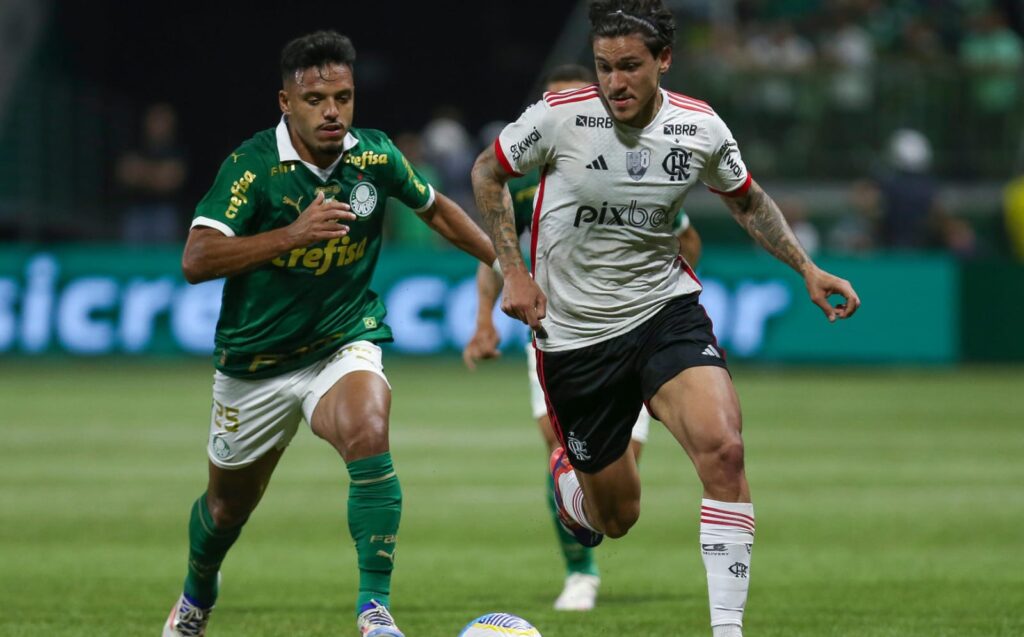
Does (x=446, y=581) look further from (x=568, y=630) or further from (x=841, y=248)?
(x=841, y=248)

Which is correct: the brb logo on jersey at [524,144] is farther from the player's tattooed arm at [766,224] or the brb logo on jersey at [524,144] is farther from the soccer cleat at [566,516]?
the soccer cleat at [566,516]

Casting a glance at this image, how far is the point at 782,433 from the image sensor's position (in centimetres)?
1627

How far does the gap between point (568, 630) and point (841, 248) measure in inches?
674

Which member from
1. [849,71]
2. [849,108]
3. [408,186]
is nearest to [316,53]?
[408,186]

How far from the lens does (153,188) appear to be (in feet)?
77.3

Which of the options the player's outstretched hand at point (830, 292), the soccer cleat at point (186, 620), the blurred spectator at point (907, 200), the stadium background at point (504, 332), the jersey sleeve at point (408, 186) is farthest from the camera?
the blurred spectator at point (907, 200)

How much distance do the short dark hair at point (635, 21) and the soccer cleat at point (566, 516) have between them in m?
2.10

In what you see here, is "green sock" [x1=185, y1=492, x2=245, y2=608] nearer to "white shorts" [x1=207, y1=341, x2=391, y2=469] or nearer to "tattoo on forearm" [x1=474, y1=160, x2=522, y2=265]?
"white shorts" [x1=207, y1=341, x2=391, y2=469]

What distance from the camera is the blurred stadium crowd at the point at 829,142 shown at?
2350cm

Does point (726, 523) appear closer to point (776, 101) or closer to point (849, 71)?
point (776, 101)

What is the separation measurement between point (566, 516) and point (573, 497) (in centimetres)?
19

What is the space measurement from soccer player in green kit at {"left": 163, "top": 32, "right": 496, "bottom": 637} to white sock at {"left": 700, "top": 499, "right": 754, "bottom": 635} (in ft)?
4.11

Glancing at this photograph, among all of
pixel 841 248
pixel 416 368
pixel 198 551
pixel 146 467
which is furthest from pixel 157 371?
pixel 198 551

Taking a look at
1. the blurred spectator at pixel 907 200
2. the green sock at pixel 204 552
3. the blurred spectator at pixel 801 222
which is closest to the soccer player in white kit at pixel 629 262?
the green sock at pixel 204 552
